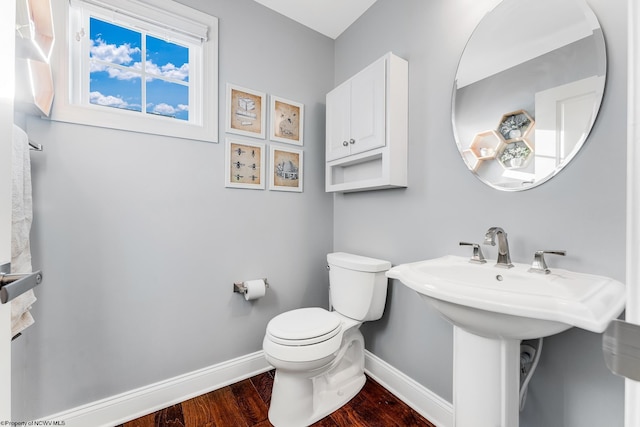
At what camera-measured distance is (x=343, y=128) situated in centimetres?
172

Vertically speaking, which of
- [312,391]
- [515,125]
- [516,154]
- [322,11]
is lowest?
[312,391]

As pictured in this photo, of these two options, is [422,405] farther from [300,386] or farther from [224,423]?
[224,423]

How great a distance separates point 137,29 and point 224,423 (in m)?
2.13

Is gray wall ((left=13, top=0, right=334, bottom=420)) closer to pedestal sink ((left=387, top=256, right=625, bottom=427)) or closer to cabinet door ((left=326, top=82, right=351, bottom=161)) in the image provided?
cabinet door ((left=326, top=82, right=351, bottom=161))

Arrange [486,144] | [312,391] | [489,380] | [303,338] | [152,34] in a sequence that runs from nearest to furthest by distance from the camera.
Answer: [489,380], [486,144], [303,338], [312,391], [152,34]

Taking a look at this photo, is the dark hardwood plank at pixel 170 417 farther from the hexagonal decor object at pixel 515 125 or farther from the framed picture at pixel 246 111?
the hexagonal decor object at pixel 515 125

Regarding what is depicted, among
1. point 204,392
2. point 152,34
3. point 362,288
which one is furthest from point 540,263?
point 152,34

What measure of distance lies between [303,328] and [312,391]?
0.35 m

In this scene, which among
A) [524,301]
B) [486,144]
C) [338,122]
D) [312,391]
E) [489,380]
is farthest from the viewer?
Answer: [338,122]

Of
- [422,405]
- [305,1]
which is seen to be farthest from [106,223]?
[422,405]

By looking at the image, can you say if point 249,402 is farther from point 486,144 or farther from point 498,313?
point 486,144

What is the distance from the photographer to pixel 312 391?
1.38m

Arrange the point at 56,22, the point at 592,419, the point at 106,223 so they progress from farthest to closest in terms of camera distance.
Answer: the point at 106,223 → the point at 56,22 → the point at 592,419

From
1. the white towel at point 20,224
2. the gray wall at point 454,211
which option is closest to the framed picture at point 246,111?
the gray wall at point 454,211
